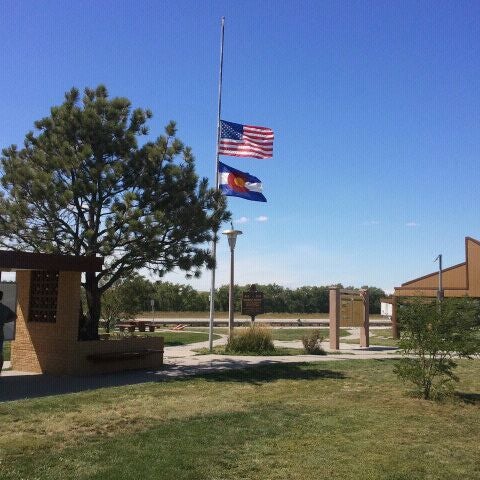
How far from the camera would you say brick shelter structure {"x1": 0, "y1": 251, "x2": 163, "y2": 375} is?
12422mm

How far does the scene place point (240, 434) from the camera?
276 inches

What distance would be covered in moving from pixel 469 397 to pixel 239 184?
453 inches

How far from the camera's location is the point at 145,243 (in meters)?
13.6

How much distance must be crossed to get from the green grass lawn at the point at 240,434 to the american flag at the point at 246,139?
10699 mm

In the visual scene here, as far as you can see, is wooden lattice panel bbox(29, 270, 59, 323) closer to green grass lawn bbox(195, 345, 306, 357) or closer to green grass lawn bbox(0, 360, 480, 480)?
green grass lawn bbox(0, 360, 480, 480)

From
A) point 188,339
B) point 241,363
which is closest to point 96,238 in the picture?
point 241,363

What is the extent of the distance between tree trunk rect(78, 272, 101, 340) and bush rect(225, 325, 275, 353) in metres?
5.36

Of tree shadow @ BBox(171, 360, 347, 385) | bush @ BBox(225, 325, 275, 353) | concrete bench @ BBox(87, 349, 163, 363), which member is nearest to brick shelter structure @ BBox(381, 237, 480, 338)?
bush @ BBox(225, 325, 275, 353)

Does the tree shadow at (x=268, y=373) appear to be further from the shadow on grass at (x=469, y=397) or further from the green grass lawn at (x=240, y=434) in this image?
the shadow on grass at (x=469, y=397)

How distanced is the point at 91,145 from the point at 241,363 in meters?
7.00

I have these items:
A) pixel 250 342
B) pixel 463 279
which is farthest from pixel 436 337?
pixel 463 279

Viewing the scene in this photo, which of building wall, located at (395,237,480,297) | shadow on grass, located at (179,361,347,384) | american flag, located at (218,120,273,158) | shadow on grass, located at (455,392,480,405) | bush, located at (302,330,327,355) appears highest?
american flag, located at (218,120,273,158)

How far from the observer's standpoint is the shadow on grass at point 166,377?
10234 millimetres

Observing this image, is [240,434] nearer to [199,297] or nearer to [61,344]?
[61,344]
